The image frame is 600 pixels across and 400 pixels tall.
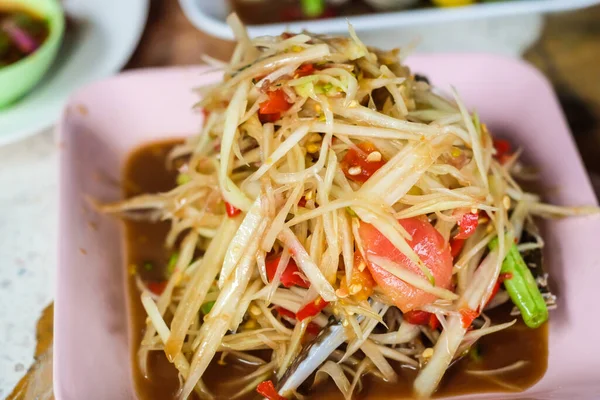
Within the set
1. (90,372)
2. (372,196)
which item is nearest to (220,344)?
(90,372)

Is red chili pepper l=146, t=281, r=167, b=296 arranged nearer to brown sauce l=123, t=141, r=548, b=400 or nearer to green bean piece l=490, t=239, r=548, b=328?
brown sauce l=123, t=141, r=548, b=400

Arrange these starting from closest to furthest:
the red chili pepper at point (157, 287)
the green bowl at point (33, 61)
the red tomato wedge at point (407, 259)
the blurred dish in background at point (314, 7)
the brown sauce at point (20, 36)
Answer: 1. the red tomato wedge at point (407, 259)
2. the red chili pepper at point (157, 287)
3. the green bowl at point (33, 61)
4. the brown sauce at point (20, 36)
5. the blurred dish in background at point (314, 7)

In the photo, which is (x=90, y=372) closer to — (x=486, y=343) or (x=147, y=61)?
(x=486, y=343)

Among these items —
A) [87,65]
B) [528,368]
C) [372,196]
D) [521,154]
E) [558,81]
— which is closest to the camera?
[372,196]

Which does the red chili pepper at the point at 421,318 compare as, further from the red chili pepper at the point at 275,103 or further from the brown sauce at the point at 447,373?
the red chili pepper at the point at 275,103

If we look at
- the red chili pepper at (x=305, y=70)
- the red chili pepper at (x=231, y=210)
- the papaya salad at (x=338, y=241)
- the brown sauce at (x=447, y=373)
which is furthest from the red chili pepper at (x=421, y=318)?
the red chili pepper at (x=305, y=70)

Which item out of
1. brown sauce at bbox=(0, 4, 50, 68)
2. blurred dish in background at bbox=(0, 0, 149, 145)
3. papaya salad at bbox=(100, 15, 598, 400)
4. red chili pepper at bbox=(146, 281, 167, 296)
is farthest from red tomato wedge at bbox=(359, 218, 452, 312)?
brown sauce at bbox=(0, 4, 50, 68)

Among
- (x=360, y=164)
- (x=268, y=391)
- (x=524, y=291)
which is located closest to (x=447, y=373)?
(x=524, y=291)
